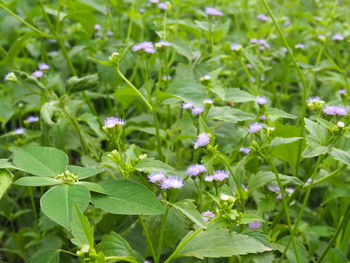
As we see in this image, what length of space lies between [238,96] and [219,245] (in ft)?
2.06

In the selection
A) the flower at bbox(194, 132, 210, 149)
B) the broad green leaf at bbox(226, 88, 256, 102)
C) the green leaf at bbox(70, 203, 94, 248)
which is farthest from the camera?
the broad green leaf at bbox(226, 88, 256, 102)

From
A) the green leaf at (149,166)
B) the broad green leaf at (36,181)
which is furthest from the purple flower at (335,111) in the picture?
the broad green leaf at (36,181)

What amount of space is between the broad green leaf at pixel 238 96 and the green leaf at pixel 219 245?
1.81 ft

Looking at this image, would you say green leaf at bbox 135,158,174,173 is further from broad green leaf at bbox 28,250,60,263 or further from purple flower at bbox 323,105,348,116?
purple flower at bbox 323,105,348,116

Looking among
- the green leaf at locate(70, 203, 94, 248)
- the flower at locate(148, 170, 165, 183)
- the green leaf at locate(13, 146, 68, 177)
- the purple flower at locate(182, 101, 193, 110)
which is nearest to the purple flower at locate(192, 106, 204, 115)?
the purple flower at locate(182, 101, 193, 110)

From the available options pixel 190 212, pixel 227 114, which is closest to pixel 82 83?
pixel 227 114

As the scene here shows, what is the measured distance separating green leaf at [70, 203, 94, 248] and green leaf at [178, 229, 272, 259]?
8.5 inches

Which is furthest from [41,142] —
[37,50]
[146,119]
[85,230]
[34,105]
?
[37,50]

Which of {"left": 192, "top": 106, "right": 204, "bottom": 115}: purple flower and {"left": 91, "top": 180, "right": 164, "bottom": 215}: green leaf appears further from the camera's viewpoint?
{"left": 192, "top": 106, "right": 204, "bottom": 115}: purple flower

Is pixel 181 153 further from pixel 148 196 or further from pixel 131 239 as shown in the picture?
pixel 148 196

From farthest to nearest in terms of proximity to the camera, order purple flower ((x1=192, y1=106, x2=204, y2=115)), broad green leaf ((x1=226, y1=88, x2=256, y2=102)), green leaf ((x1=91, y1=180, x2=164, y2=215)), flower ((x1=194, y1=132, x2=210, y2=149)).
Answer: broad green leaf ((x1=226, y1=88, x2=256, y2=102)) → purple flower ((x1=192, y1=106, x2=204, y2=115)) → flower ((x1=194, y1=132, x2=210, y2=149)) → green leaf ((x1=91, y1=180, x2=164, y2=215))

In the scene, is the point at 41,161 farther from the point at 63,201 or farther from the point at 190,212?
the point at 190,212

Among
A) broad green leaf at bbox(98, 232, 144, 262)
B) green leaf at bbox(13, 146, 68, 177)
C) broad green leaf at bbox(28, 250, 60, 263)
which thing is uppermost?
green leaf at bbox(13, 146, 68, 177)

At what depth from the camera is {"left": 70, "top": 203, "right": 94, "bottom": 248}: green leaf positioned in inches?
38.8
